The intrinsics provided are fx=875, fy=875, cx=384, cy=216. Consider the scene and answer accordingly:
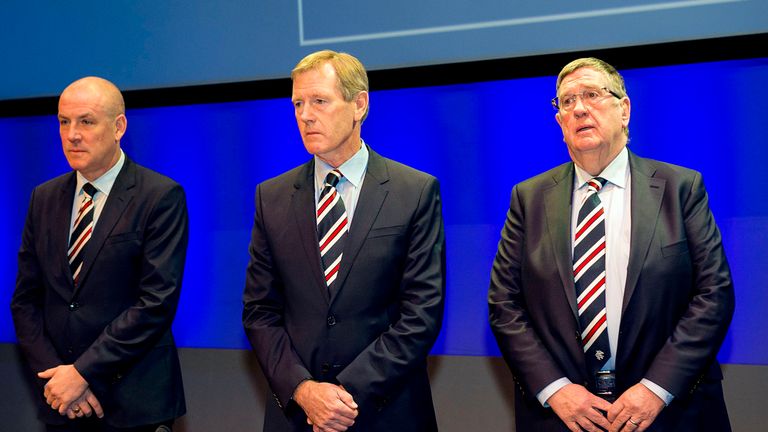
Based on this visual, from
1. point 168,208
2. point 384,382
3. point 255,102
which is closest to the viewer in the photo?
point 384,382

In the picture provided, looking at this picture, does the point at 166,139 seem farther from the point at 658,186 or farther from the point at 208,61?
the point at 658,186

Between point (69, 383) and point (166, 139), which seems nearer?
point (69, 383)

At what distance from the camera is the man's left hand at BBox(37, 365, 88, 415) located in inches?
126

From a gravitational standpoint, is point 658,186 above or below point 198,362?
above

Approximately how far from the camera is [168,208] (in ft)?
11.2

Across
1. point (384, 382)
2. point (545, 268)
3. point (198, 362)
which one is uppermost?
point (545, 268)

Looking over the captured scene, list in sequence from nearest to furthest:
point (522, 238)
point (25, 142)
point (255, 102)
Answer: point (522, 238) < point (255, 102) < point (25, 142)

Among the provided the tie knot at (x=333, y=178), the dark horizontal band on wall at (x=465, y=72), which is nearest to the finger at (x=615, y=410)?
the tie knot at (x=333, y=178)

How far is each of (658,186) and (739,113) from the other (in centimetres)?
85

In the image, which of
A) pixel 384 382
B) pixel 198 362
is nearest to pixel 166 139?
pixel 198 362

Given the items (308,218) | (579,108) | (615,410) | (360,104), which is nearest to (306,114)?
(360,104)

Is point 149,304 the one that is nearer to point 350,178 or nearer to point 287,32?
point 350,178

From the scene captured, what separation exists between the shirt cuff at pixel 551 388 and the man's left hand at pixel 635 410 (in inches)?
6.5

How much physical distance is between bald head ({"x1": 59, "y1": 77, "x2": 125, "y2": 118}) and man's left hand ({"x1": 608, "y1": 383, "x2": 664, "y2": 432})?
225 centimetres
